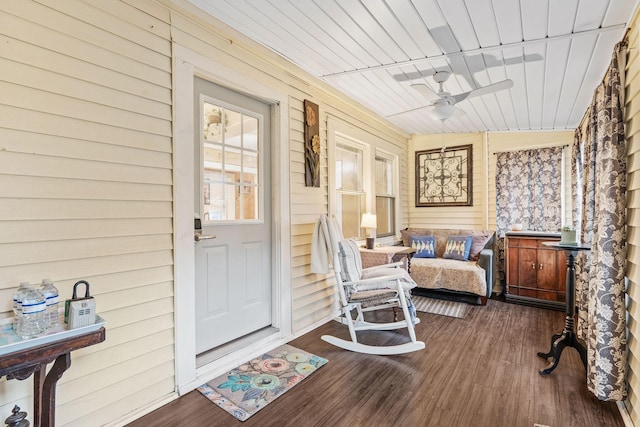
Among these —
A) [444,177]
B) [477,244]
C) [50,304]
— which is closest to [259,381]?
[50,304]

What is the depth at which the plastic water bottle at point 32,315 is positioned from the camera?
1301 mm

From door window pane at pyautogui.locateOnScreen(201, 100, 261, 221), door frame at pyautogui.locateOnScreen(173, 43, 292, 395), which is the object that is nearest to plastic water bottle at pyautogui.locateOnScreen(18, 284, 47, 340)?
door frame at pyautogui.locateOnScreen(173, 43, 292, 395)

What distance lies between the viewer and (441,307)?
3.92 meters

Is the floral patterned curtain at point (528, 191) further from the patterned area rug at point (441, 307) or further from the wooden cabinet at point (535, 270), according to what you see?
the patterned area rug at point (441, 307)

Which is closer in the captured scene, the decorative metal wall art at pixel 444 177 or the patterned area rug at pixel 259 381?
Answer: the patterned area rug at pixel 259 381

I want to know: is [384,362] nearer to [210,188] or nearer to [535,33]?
[210,188]

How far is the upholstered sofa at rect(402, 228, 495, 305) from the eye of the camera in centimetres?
398

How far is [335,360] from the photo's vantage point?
2.56 meters

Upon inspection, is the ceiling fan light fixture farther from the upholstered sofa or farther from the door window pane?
the upholstered sofa

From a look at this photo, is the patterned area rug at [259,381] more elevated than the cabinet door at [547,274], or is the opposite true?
the cabinet door at [547,274]

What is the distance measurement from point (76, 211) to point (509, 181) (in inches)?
196

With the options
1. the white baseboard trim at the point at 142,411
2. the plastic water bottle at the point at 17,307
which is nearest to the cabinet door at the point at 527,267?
the white baseboard trim at the point at 142,411

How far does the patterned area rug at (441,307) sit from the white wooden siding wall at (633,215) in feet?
6.08

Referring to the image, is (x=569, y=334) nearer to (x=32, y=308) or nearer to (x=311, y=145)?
(x=311, y=145)
